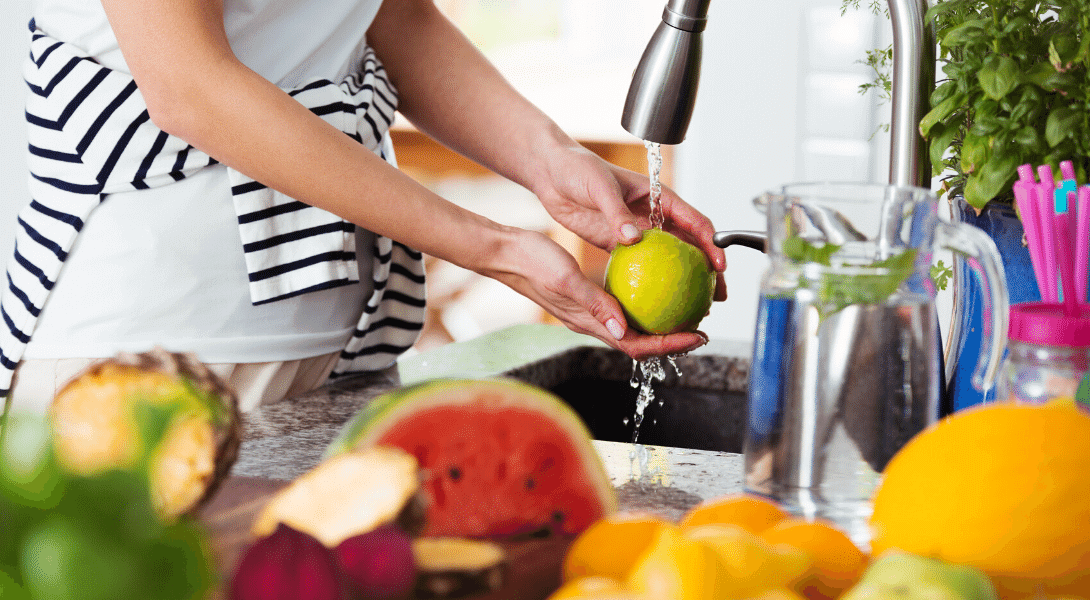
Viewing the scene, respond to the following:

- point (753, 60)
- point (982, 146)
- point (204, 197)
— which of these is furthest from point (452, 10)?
point (982, 146)

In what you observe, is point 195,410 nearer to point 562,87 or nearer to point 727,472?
point 727,472

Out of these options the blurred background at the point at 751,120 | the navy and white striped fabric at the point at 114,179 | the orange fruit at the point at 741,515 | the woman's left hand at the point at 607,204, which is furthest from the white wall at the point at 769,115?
the orange fruit at the point at 741,515

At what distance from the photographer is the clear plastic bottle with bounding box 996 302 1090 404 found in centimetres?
58

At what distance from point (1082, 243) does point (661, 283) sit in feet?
1.59

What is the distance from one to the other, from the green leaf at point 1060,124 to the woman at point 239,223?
0.44 m

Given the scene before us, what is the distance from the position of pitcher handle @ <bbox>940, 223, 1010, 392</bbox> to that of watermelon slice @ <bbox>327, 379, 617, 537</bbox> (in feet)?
0.84

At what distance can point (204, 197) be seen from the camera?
1.10 meters

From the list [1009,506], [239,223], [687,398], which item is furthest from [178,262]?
[1009,506]

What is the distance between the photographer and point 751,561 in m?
0.36

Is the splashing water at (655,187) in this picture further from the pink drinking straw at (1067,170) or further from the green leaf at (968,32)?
the pink drinking straw at (1067,170)

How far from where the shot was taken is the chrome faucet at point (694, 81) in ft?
2.65

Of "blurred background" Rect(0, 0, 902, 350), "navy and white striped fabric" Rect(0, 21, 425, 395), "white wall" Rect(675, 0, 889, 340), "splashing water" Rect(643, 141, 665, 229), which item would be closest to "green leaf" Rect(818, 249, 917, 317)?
"splashing water" Rect(643, 141, 665, 229)

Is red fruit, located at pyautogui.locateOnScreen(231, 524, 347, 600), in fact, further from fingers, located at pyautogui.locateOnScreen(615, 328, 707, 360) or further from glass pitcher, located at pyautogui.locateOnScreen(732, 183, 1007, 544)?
fingers, located at pyautogui.locateOnScreen(615, 328, 707, 360)

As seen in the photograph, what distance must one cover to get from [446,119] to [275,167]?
439mm
